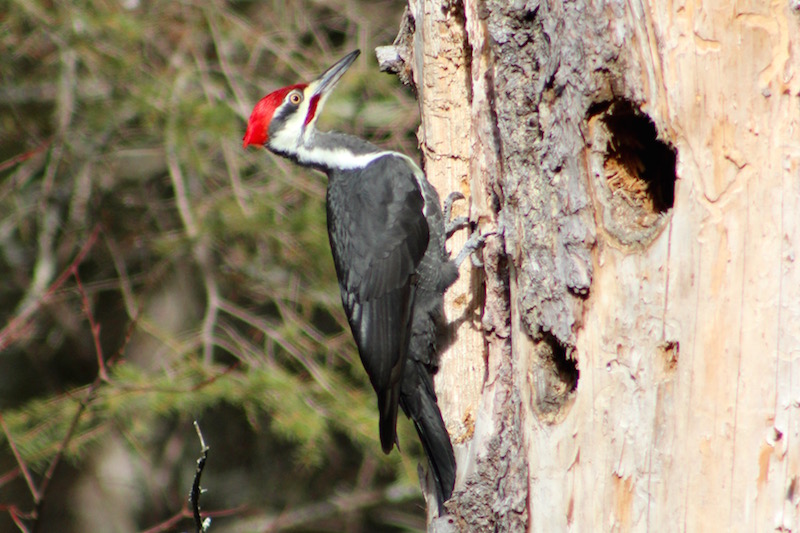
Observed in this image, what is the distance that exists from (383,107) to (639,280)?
112 inches

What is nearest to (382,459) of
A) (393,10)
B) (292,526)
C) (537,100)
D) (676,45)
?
(292,526)

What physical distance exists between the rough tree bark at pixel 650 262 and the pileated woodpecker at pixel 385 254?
35.9 inches

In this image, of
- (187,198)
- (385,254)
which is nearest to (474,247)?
(385,254)

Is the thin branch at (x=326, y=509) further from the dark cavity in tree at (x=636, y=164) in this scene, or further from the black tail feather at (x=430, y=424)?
the dark cavity in tree at (x=636, y=164)

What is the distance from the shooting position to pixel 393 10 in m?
5.03

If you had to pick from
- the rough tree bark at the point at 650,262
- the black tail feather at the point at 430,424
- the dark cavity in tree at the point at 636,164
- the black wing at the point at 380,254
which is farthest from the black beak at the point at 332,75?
the dark cavity in tree at the point at 636,164

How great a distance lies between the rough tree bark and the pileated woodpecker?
91 cm

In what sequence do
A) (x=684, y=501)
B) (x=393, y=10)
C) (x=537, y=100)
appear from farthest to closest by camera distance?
(x=393, y=10) → (x=537, y=100) → (x=684, y=501)

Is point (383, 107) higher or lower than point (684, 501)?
higher

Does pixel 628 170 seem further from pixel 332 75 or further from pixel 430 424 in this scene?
pixel 332 75

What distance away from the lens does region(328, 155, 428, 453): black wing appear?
10.8 feet

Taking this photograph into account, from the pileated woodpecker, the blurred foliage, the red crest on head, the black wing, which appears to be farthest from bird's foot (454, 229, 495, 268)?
the blurred foliage

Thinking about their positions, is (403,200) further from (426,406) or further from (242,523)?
(242,523)

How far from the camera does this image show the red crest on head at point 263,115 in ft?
11.9
